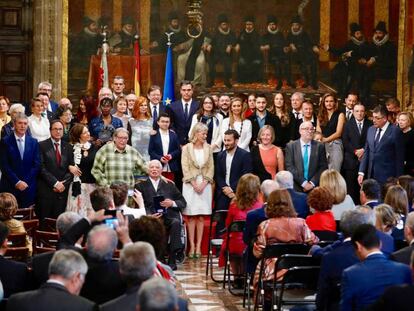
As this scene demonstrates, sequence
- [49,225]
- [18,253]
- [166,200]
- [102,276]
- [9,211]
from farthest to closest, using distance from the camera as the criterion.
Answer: [166,200], [49,225], [9,211], [18,253], [102,276]

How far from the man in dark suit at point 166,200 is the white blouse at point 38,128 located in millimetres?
2013

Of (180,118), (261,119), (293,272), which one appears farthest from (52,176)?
(293,272)

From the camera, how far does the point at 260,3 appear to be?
71.1 ft

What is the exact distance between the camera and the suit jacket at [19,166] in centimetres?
1473

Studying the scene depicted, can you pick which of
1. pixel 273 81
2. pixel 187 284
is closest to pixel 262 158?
pixel 187 284

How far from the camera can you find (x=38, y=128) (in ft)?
50.9

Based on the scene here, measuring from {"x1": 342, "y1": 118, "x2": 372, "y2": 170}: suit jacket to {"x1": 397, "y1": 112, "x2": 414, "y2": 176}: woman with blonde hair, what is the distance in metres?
0.66

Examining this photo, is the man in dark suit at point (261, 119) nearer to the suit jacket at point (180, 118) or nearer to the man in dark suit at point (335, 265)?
the suit jacket at point (180, 118)

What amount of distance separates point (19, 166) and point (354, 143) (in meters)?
5.43

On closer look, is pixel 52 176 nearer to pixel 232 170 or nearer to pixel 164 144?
pixel 164 144

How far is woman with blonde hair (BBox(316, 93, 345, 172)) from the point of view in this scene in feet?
55.0

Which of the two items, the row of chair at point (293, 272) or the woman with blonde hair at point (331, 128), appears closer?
the row of chair at point (293, 272)

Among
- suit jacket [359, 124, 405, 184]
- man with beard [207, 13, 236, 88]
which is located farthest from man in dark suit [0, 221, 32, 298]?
man with beard [207, 13, 236, 88]

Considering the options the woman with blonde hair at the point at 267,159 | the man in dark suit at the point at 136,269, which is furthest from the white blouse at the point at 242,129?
the man in dark suit at the point at 136,269
